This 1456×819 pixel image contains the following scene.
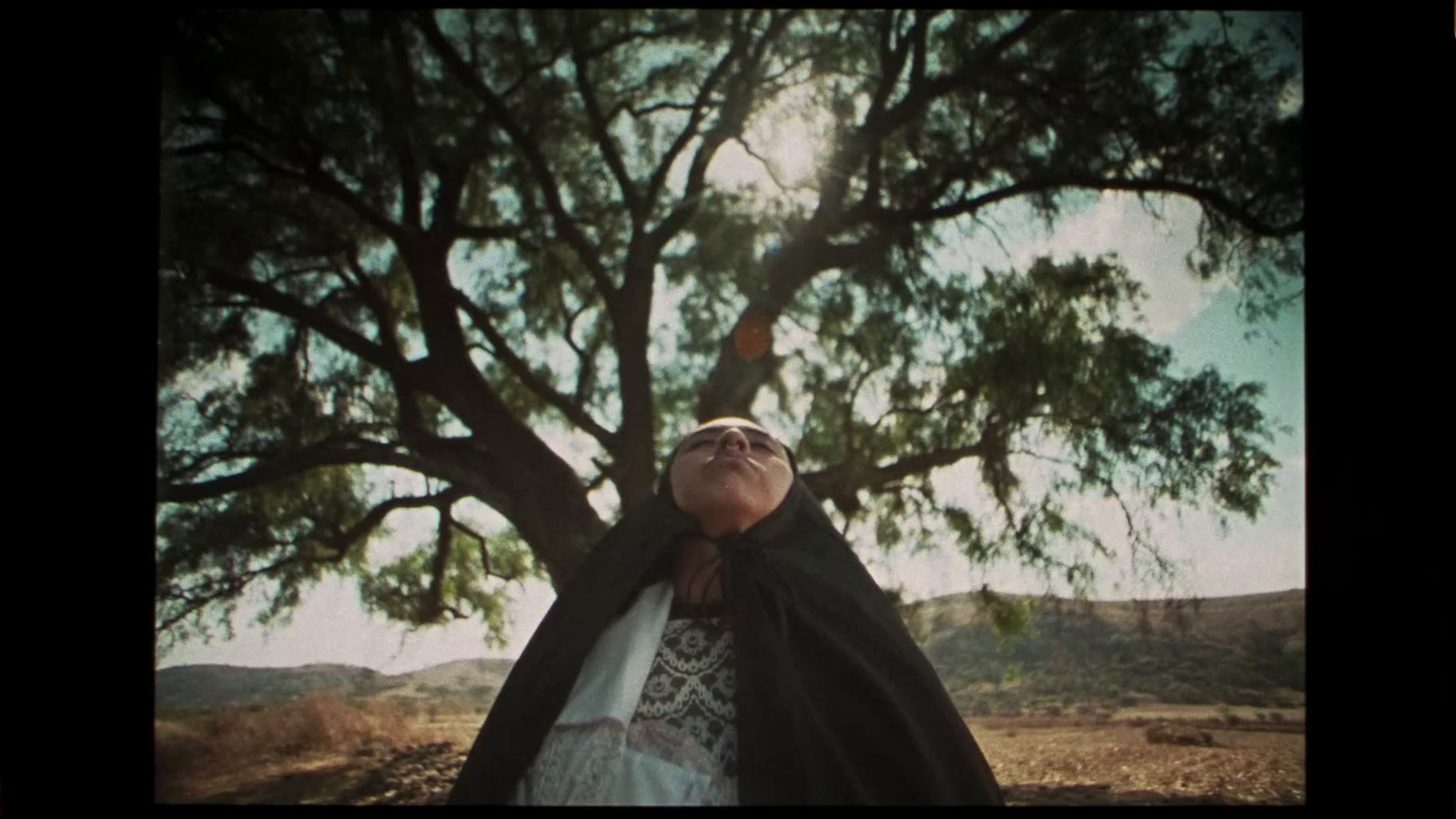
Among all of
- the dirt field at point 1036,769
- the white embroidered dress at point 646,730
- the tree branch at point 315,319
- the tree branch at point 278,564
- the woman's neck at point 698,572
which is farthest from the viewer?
the tree branch at point 315,319

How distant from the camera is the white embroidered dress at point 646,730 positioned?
2.59m

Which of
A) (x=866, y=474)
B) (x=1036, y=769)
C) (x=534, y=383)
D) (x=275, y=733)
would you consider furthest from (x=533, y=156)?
(x=1036, y=769)

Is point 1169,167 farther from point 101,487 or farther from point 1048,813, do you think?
point 101,487

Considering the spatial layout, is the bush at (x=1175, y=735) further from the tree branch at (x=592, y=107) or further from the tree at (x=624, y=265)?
the tree branch at (x=592, y=107)

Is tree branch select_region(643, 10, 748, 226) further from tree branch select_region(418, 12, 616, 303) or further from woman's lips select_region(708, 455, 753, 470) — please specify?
woman's lips select_region(708, 455, 753, 470)

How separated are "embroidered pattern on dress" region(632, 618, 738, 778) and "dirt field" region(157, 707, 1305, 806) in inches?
24.8

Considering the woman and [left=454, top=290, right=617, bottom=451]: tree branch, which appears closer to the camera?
the woman

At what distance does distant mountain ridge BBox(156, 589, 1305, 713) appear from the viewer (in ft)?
10.2

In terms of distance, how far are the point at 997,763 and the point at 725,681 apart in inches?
29.6

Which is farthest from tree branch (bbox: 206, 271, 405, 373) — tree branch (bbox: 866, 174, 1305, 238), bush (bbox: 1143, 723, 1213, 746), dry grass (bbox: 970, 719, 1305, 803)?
bush (bbox: 1143, 723, 1213, 746)

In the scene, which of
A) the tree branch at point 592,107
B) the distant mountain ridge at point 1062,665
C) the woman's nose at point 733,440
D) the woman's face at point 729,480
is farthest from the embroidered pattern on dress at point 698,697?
the tree branch at point 592,107

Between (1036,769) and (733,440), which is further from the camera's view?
(1036,769)

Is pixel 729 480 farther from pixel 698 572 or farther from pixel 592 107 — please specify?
pixel 592 107

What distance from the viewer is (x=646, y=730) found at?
2.60m
